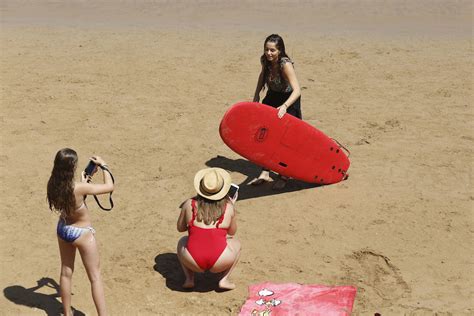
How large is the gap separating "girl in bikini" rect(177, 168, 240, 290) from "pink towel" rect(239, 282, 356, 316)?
0.42 metres

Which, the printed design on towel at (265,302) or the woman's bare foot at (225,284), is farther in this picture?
the woman's bare foot at (225,284)

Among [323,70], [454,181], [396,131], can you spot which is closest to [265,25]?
[323,70]

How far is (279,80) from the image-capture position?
8219mm

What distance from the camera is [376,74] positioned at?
12766 mm

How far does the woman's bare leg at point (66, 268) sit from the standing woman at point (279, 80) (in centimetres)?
321

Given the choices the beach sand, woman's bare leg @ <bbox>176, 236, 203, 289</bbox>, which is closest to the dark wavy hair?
woman's bare leg @ <bbox>176, 236, 203, 289</bbox>

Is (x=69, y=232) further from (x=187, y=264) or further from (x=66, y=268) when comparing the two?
(x=187, y=264)

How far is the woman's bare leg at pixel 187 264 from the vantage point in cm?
614

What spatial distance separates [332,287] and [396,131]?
13.7ft

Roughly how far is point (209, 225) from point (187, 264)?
42 centimetres

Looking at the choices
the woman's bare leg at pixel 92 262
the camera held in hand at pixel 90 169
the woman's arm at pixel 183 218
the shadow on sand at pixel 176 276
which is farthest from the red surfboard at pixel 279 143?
the woman's bare leg at pixel 92 262

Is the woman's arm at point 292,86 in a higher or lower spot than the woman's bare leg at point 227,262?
higher

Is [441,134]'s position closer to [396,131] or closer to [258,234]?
[396,131]

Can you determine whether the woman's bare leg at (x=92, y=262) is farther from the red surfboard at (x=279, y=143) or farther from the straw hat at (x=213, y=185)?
the red surfboard at (x=279, y=143)
